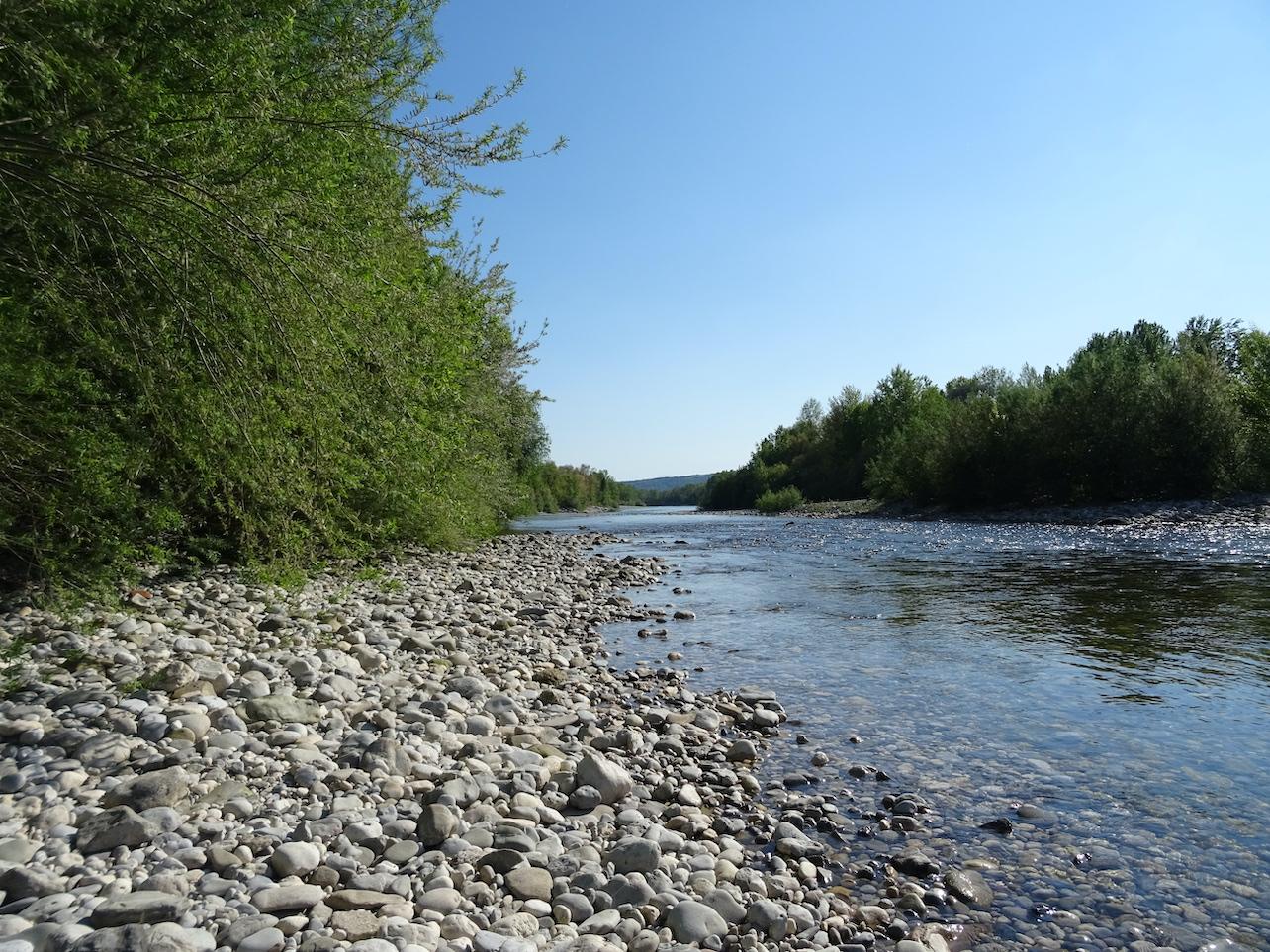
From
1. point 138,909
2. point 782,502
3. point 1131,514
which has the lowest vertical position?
point 138,909

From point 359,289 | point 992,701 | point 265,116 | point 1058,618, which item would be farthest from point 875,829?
point 1058,618

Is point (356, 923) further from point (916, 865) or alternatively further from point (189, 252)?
point (189, 252)

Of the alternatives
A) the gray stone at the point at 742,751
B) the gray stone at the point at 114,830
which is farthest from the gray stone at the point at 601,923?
the gray stone at the point at 742,751

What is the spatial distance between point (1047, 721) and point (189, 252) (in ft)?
25.9

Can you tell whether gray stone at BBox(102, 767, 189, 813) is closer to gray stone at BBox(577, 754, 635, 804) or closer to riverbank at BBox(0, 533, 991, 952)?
riverbank at BBox(0, 533, 991, 952)

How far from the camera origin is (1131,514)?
34.8 metres

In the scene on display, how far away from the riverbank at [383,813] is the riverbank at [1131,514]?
1219 inches

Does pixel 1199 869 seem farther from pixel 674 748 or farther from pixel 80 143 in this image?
pixel 80 143

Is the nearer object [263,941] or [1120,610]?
[263,941]

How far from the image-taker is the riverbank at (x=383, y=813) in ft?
10.0

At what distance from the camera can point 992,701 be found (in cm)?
740

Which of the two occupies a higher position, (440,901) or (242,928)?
(242,928)

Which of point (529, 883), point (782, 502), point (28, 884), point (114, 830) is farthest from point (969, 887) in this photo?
point (782, 502)

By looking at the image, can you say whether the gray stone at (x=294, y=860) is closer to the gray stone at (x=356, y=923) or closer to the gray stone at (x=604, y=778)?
the gray stone at (x=356, y=923)
